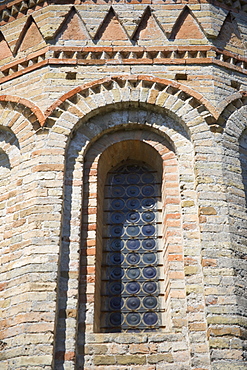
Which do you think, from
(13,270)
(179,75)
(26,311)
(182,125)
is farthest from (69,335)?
(179,75)

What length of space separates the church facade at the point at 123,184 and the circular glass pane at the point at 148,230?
14mm

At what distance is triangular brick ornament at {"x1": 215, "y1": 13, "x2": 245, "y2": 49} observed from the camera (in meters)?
9.28

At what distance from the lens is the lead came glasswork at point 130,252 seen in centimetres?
A: 758

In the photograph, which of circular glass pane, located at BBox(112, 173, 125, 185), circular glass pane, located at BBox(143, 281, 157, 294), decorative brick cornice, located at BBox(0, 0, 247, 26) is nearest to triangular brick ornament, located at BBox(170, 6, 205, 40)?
decorative brick cornice, located at BBox(0, 0, 247, 26)

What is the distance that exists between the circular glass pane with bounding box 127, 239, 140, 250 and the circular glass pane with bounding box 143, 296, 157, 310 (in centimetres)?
68

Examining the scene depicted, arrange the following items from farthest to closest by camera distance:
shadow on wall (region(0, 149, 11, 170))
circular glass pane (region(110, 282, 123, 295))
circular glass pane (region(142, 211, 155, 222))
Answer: shadow on wall (region(0, 149, 11, 170))
circular glass pane (region(142, 211, 155, 222))
circular glass pane (region(110, 282, 123, 295))

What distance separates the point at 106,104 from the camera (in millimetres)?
8508

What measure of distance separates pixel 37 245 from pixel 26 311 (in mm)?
789

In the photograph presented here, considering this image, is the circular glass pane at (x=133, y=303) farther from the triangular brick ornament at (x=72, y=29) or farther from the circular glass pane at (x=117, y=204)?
the triangular brick ornament at (x=72, y=29)

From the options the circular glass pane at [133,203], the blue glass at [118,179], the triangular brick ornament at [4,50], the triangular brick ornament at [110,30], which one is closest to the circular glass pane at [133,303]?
the circular glass pane at [133,203]

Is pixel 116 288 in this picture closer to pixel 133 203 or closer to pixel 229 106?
pixel 133 203

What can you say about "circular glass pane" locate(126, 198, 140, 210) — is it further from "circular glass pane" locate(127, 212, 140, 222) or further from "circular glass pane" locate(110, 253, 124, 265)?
"circular glass pane" locate(110, 253, 124, 265)

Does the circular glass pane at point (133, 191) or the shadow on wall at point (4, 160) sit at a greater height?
the shadow on wall at point (4, 160)

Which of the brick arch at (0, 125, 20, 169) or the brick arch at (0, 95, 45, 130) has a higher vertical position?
the brick arch at (0, 95, 45, 130)
